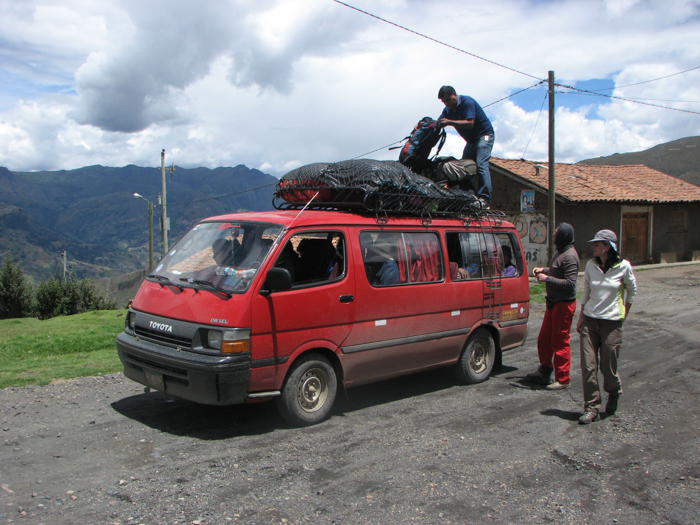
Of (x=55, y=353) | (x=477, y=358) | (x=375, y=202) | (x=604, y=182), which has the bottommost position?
(x=55, y=353)

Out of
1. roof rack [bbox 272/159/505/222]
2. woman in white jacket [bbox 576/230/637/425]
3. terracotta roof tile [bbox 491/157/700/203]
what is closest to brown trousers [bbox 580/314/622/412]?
woman in white jacket [bbox 576/230/637/425]

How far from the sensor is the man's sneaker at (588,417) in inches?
214

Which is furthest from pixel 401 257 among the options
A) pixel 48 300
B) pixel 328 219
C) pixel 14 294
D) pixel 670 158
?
pixel 670 158

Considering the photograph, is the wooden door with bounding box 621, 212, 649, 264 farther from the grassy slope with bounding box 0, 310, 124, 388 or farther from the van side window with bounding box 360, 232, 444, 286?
the grassy slope with bounding box 0, 310, 124, 388

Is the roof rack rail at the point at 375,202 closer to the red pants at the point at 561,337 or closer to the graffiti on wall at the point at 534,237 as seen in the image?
the red pants at the point at 561,337

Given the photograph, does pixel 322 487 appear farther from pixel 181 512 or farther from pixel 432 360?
pixel 432 360

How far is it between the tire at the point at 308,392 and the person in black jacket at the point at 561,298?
9.62ft

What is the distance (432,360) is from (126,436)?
339 centimetres

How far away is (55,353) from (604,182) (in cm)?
2427

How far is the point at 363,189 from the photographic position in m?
5.72

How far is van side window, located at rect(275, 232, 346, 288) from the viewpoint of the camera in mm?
5188

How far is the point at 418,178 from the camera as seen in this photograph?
22.0ft

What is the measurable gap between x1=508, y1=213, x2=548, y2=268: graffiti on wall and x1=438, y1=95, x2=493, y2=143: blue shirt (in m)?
15.0

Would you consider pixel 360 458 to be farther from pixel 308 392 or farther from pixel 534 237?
pixel 534 237
